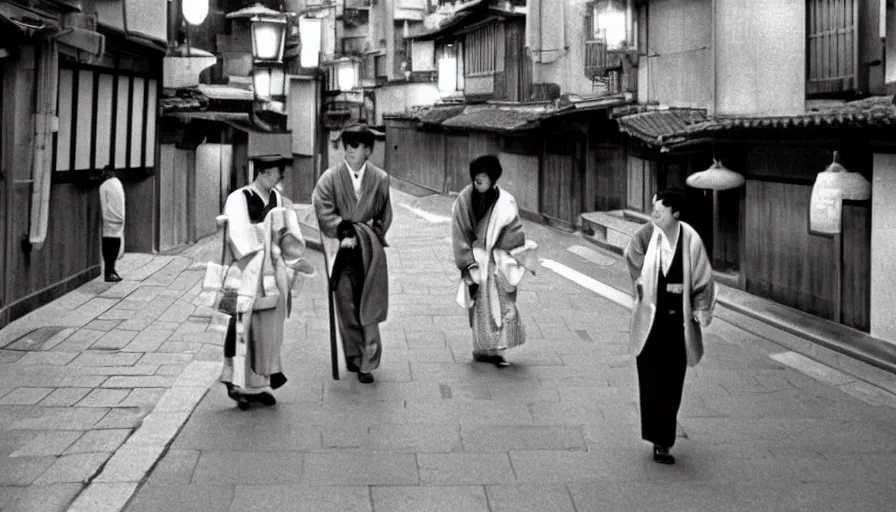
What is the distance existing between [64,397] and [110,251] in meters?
8.18

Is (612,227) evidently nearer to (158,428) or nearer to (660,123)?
(660,123)

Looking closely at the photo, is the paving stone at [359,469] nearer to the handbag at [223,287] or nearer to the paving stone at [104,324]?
the handbag at [223,287]

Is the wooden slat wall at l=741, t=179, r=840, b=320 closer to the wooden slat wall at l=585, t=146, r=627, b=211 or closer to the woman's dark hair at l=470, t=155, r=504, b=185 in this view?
the woman's dark hair at l=470, t=155, r=504, b=185

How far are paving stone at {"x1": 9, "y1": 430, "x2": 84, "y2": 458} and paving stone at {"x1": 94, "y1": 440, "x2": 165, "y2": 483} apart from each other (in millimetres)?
462

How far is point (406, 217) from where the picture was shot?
33250 mm

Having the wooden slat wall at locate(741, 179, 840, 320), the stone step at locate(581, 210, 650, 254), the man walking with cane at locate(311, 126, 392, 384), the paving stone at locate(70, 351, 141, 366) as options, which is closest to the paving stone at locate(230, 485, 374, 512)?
the man walking with cane at locate(311, 126, 392, 384)

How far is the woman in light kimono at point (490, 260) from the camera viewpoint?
11.3 meters

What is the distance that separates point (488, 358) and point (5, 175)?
257 inches

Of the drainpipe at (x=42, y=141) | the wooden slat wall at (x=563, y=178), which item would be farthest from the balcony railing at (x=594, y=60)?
the drainpipe at (x=42, y=141)

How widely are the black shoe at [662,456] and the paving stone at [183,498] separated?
3086 mm

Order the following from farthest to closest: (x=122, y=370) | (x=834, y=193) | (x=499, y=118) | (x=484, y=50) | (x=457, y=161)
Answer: (x=457, y=161)
(x=484, y=50)
(x=499, y=118)
(x=834, y=193)
(x=122, y=370)

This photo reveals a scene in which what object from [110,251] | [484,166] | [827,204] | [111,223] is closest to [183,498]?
[484,166]

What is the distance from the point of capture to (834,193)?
13.4m

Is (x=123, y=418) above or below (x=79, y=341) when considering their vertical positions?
below
